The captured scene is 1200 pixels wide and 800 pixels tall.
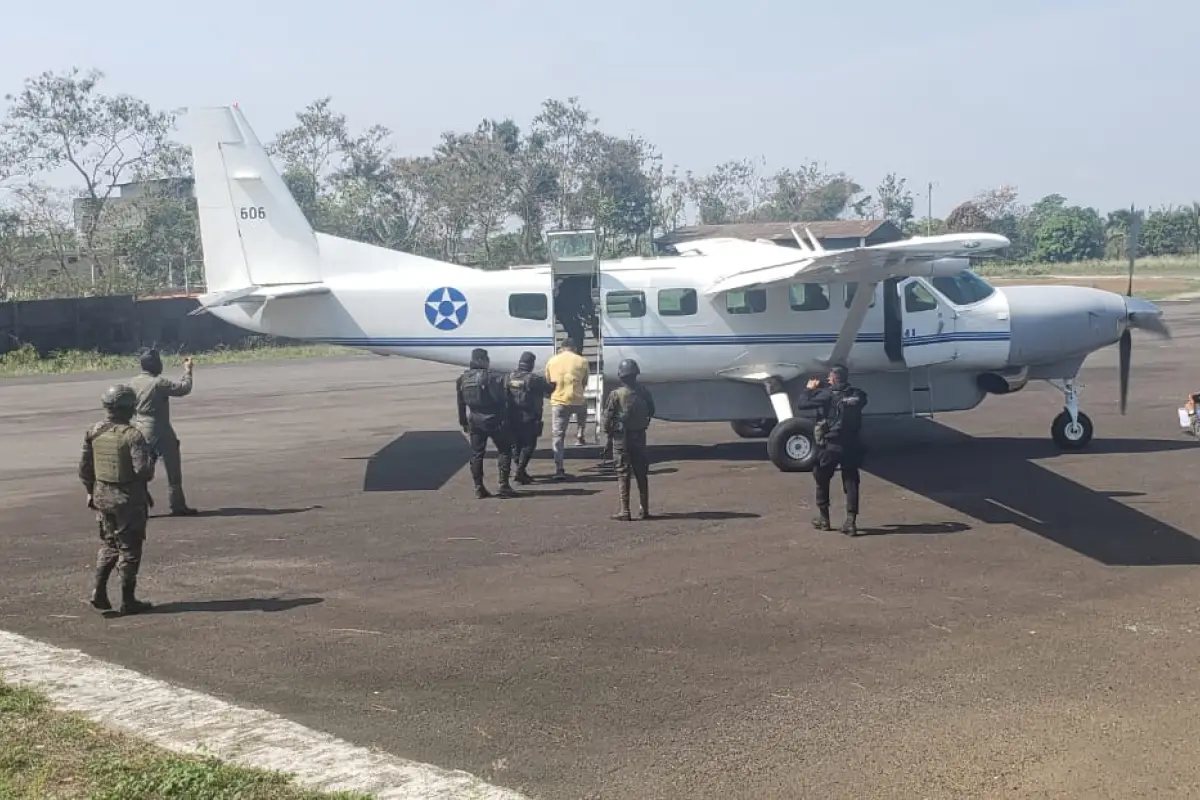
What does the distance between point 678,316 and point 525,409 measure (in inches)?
127

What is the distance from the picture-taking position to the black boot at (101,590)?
9484 millimetres

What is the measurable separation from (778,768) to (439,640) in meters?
3.32

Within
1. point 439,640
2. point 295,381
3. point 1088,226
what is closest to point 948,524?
point 439,640

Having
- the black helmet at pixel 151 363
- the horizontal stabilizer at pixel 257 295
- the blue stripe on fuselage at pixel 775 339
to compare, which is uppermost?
the horizontal stabilizer at pixel 257 295

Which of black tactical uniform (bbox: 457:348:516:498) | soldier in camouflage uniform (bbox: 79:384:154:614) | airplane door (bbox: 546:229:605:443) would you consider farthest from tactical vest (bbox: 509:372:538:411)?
soldier in camouflage uniform (bbox: 79:384:154:614)

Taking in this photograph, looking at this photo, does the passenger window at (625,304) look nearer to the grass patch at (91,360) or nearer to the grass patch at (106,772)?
the grass patch at (106,772)

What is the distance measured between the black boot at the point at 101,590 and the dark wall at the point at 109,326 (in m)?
30.1

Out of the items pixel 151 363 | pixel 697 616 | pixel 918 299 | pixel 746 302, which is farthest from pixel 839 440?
pixel 151 363

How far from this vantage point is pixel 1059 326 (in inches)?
666

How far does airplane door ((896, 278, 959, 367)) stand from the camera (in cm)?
1695

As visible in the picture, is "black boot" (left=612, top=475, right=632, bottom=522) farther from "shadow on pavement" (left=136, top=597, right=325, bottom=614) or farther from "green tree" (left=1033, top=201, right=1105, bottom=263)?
"green tree" (left=1033, top=201, right=1105, bottom=263)

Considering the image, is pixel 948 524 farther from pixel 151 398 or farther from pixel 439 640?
pixel 151 398

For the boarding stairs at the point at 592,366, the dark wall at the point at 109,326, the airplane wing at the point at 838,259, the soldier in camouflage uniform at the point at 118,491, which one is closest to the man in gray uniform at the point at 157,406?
the soldier in camouflage uniform at the point at 118,491

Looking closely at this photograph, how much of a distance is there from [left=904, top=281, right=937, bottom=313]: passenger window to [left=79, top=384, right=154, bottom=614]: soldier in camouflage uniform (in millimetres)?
11152
